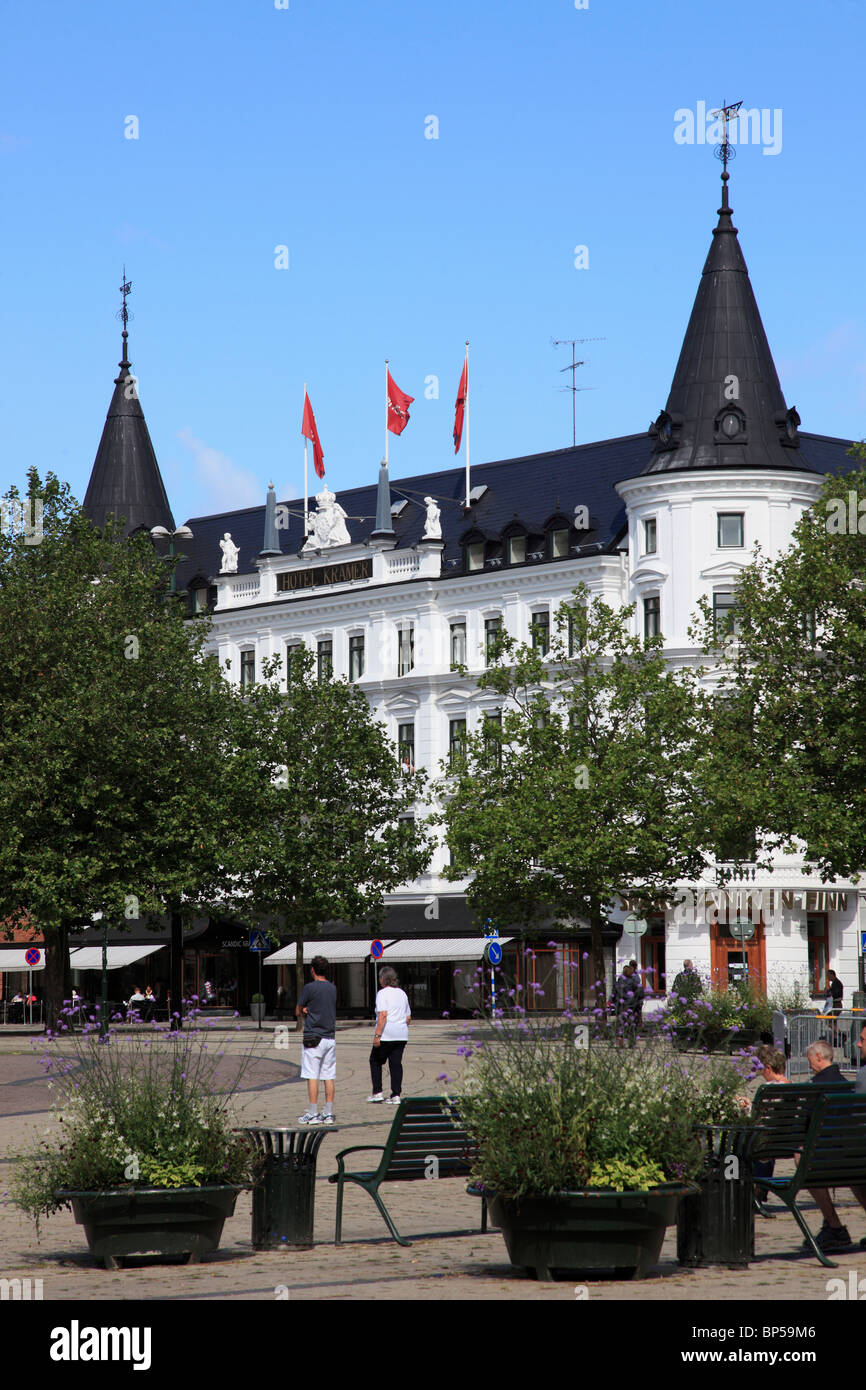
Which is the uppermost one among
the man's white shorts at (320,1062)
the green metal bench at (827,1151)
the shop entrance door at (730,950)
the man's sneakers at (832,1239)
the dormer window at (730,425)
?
the dormer window at (730,425)

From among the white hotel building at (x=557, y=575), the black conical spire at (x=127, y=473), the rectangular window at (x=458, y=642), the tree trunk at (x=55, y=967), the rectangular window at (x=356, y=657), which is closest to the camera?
the tree trunk at (x=55, y=967)

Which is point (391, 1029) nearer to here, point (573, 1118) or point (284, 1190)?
point (284, 1190)

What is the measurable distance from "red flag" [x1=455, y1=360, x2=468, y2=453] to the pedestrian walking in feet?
155

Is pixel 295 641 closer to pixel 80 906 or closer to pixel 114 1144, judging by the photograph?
pixel 80 906

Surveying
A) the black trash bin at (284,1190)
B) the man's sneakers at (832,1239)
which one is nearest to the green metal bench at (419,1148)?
the black trash bin at (284,1190)

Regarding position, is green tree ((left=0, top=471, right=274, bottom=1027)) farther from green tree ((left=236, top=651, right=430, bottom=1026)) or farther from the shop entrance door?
the shop entrance door

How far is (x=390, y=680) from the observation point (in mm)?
68188

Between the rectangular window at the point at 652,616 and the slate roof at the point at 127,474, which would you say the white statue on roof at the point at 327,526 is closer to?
the slate roof at the point at 127,474

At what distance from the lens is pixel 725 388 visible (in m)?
61.3

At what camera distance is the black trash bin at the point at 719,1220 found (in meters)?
11.3

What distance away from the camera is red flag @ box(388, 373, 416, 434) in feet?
222

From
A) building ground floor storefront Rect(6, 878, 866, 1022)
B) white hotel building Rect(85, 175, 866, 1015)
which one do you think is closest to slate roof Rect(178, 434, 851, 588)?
white hotel building Rect(85, 175, 866, 1015)

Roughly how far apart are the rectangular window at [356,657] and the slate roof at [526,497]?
354cm

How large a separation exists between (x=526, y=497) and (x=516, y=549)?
319 centimetres
